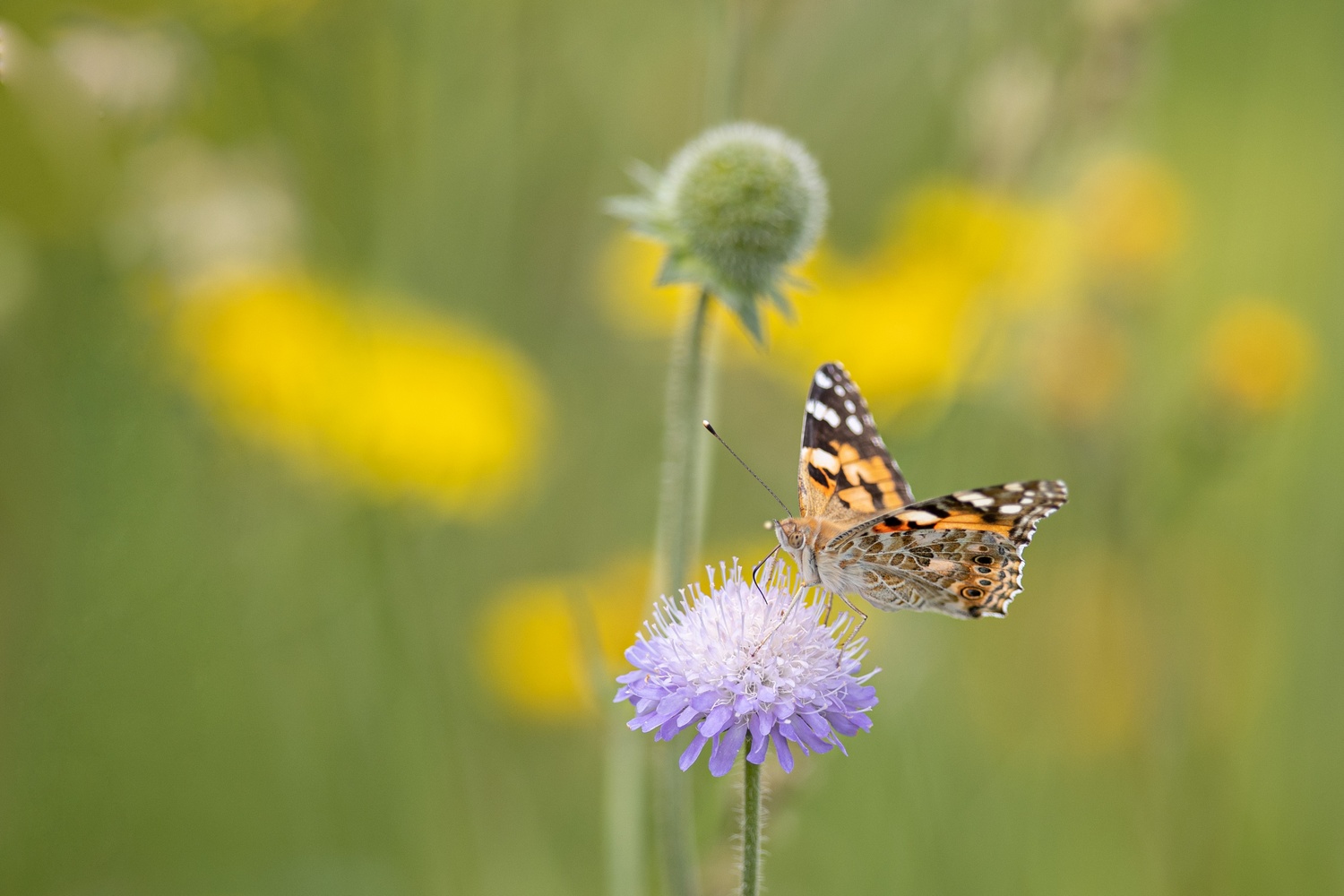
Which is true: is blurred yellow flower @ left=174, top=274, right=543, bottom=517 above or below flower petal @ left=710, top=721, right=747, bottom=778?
above

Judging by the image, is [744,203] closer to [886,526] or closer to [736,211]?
[736,211]

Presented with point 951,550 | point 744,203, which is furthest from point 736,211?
point 951,550

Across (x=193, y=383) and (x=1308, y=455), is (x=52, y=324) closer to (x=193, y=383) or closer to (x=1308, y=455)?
(x=193, y=383)

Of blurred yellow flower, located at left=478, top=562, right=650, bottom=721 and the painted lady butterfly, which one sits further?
blurred yellow flower, located at left=478, top=562, right=650, bottom=721

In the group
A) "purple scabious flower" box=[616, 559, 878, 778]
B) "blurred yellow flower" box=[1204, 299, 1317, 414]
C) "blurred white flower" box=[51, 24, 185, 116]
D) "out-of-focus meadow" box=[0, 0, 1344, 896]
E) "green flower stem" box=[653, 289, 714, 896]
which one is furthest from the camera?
"blurred yellow flower" box=[1204, 299, 1317, 414]

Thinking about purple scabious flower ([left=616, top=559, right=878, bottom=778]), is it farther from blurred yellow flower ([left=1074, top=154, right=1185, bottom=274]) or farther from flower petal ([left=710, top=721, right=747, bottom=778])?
blurred yellow flower ([left=1074, top=154, right=1185, bottom=274])

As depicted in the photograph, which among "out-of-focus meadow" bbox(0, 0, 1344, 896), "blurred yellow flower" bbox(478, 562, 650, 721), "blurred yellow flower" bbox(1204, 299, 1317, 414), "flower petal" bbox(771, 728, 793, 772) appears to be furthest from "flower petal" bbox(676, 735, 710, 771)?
"blurred yellow flower" bbox(1204, 299, 1317, 414)

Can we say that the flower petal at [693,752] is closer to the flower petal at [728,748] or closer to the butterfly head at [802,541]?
the flower petal at [728,748]
